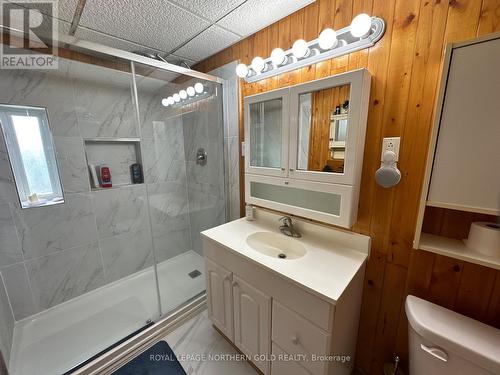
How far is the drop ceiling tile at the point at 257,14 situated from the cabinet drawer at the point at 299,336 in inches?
65.8

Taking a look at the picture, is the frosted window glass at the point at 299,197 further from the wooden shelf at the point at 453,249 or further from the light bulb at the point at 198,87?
the light bulb at the point at 198,87

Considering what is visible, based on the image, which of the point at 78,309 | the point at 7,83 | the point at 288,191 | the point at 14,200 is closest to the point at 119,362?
the point at 78,309

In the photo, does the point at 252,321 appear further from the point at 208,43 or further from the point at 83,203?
the point at 208,43

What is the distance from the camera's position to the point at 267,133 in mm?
1415

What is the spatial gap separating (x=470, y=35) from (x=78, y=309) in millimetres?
3117

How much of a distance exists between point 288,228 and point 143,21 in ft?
5.47

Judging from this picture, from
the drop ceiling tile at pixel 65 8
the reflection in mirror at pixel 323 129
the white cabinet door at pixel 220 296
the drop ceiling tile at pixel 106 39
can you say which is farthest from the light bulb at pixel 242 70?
the white cabinet door at pixel 220 296

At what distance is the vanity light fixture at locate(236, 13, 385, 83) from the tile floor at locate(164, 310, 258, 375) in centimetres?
197

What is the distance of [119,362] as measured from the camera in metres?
1.35

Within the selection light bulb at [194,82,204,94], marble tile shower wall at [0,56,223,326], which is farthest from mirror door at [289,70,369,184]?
marble tile shower wall at [0,56,223,326]

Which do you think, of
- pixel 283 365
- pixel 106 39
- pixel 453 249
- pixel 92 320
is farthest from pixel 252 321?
pixel 106 39

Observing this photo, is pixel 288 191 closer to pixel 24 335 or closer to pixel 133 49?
pixel 133 49

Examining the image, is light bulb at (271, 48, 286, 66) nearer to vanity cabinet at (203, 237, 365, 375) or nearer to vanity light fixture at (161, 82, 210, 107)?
vanity light fixture at (161, 82, 210, 107)

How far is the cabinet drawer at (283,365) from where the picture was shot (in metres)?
0.99
